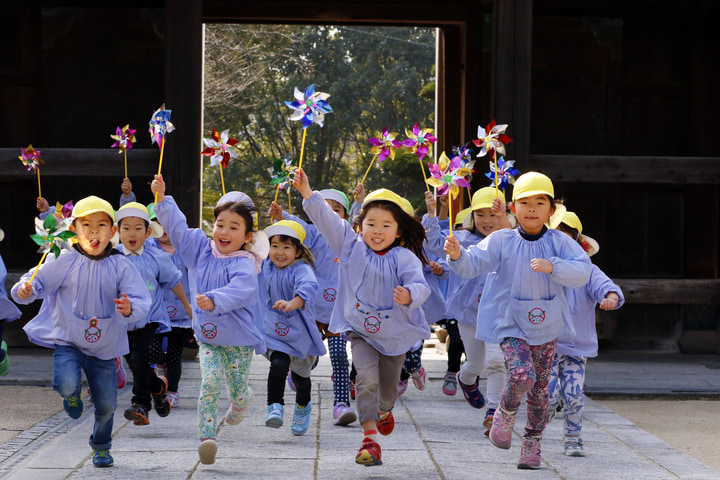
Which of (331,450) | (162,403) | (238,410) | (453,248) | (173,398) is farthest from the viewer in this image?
(173,398)

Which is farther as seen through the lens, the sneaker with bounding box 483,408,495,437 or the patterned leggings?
the sneaker with bounding box 483,408,495,437

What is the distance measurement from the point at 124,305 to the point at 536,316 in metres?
2.24

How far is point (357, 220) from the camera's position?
5.79m

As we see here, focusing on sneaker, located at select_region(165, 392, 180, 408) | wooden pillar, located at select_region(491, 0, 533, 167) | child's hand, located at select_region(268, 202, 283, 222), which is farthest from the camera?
wooden pillar, located at select_region(491, 0, 533, 167)

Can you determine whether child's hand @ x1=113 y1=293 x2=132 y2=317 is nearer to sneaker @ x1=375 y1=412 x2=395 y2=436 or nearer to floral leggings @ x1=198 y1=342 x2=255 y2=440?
floral leggings @ x1=198 y1=342 x2=255 y2=440

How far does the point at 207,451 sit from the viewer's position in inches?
199

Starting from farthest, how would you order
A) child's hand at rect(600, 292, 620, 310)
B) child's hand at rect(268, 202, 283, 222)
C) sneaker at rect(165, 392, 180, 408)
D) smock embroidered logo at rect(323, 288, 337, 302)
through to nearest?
smock embroidered logo at rect(323, 288, 337, 302) < sneaker at rect(165, 392, 180, 408) < child's hand at rect(268, 202, 283, 222) < child's hand at rect(600, 292, 620, 310)

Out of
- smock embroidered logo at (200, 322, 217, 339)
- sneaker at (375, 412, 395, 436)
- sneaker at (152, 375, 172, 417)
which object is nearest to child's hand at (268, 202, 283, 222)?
sneaker at (152, 375, 172, 417)

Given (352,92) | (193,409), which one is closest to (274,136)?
(352,92)

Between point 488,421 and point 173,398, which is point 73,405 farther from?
point 488,421

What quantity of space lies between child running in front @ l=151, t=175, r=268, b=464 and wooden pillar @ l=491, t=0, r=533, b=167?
447 cm

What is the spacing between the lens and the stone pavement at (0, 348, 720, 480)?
5.21 m

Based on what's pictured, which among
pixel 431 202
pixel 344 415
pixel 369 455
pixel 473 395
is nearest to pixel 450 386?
pixel 473 395

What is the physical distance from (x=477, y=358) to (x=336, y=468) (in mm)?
2028
